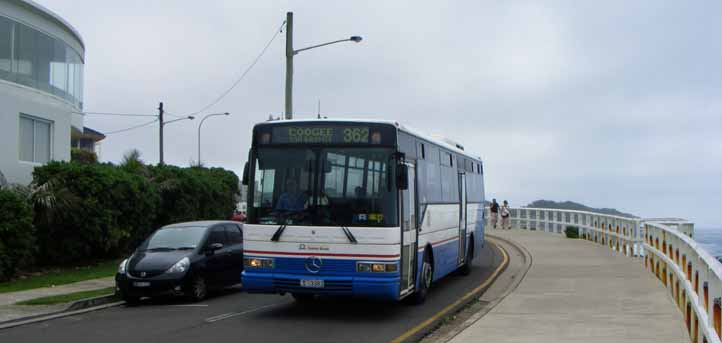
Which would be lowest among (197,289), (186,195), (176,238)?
(197,289)

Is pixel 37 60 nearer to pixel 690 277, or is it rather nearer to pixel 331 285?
pixel 331 285

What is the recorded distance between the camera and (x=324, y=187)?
1227cm

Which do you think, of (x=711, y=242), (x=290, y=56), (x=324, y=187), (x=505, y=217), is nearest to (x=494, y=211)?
(x=505, y=217)

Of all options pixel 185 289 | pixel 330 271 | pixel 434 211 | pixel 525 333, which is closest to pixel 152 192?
pixel 185 289

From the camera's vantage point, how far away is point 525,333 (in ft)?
34.7

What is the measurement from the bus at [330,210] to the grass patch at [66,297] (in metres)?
4.62

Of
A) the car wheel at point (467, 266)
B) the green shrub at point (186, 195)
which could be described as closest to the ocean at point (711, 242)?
the car wheel at point (467, 266)

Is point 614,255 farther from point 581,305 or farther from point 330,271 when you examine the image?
point 330,271

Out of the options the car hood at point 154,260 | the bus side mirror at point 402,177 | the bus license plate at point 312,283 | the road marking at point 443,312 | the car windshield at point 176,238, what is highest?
the bus side mirror at point 402,177

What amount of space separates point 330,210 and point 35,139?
19.0 metres

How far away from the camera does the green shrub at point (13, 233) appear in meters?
18.7

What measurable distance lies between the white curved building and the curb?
11486 mm

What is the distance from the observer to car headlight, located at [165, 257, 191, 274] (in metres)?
15.2

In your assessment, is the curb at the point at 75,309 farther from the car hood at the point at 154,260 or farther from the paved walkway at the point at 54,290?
the paved walkway at the point at 54,290
